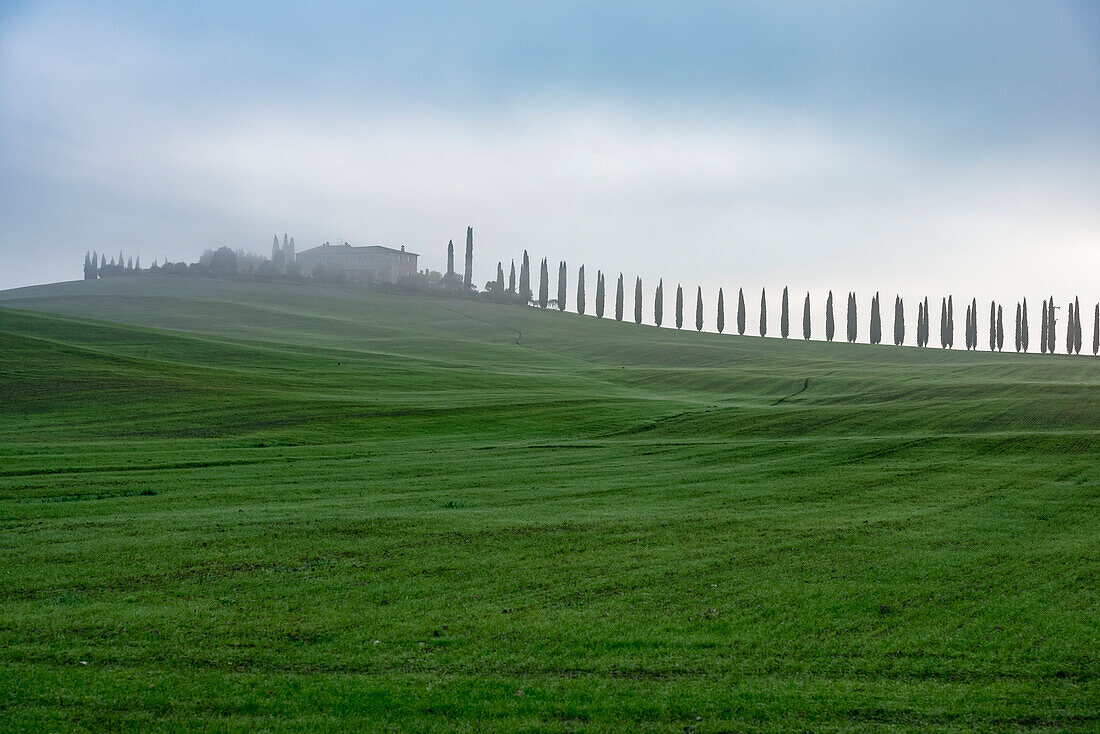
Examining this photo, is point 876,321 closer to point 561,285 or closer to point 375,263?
point 561,285

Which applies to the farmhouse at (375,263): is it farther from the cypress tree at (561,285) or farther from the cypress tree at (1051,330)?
the cypress tree at (1051,330)

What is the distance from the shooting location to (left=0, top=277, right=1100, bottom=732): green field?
1068 cm

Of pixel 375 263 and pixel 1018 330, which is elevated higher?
pixel 375 263

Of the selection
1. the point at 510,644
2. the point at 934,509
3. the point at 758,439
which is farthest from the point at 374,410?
the point at 510,644

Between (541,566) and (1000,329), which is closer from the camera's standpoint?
(541,566)

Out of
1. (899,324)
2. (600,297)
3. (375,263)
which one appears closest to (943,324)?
(899,324)

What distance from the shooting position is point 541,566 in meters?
16.9

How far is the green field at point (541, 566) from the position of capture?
35.0 ft

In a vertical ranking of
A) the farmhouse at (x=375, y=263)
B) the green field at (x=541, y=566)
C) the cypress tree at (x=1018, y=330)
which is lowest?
the green field at (x=541, y=566)

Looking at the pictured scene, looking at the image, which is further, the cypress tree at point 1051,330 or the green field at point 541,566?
the cypress tree at point 1051,330

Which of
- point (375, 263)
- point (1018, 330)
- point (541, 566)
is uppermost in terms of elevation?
point (375, 263)

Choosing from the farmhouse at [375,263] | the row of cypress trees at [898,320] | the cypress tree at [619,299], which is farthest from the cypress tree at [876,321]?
the farmhouse at [375,263]

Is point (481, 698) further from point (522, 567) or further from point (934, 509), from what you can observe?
point (934, 509)

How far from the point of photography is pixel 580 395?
5319 centimetres
